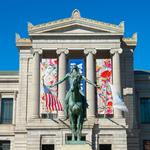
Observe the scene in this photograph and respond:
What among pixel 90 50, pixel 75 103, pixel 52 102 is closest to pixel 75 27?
pixel 90 50

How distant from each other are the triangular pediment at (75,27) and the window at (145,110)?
9491mm

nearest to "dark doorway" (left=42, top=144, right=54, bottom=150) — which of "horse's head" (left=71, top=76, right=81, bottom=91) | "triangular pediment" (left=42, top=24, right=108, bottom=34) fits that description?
"triangular pediment" (left=42, top=24, right=108, bottom=34)

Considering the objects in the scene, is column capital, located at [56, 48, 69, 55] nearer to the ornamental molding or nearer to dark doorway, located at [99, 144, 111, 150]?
the ornamental molding

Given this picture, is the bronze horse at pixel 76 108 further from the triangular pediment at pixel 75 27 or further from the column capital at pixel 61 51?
the triangular pediment at pixel 75 27

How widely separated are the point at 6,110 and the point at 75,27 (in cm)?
1277

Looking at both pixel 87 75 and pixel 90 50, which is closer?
pixel 87 75

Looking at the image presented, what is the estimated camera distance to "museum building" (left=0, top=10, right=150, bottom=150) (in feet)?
153

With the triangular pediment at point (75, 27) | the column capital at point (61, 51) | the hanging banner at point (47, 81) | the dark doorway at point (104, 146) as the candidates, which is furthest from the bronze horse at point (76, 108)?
the triangular pediment at point (75, 27)

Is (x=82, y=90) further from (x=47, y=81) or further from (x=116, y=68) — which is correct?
(x=116, y=68)

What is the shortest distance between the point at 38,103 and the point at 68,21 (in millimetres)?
9270

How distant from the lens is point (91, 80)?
48.1 metres

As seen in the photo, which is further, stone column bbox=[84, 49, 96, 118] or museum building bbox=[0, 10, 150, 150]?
stone column bbox=[84, 49, 96, 118]

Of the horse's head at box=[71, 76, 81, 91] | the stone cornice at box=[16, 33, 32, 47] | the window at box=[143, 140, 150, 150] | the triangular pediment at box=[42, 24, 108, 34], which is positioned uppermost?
the triangular pediment at box=[42, 24, 108, 34]

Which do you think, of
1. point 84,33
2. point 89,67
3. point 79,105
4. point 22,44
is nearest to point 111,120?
point 89,67
